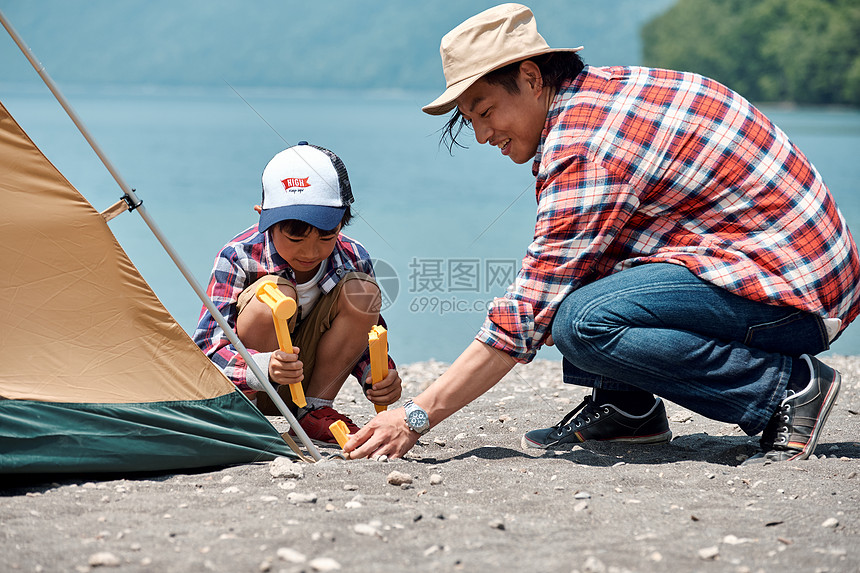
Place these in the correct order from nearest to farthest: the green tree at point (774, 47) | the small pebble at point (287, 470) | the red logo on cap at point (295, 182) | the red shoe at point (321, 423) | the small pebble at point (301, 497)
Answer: the small pebble at point (301, 497)
the small pebble at point (287, 470)
the red logo on cap at point (295, 182)
the red shoe at point (321, 423)
the green tree at point (774, 47)

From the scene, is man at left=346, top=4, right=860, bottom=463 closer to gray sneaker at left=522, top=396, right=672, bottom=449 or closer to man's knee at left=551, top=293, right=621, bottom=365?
man's knee at left=551, top=293, right=621, bottom=365

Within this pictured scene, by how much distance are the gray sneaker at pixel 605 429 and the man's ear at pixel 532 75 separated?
1.18 m

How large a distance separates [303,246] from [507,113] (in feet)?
2.90

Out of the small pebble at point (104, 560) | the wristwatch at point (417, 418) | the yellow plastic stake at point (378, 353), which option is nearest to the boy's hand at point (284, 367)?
the yellow plastic stake at point (378, 353)

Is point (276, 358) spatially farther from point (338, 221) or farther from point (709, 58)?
point (709, 58)

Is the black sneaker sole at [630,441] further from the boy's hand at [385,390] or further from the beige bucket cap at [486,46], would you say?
the beige bucket cap at [486,46]

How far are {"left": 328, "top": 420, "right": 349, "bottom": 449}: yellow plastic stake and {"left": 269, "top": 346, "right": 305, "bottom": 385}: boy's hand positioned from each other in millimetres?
213

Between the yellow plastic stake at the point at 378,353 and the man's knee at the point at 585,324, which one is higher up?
the man's knee at the point at 585,324

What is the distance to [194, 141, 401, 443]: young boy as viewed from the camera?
305cm

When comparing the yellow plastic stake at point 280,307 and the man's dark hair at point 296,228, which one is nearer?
the yellow plastic stake at point 280,307

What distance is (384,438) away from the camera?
8.99 ft

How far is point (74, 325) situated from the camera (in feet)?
8.54

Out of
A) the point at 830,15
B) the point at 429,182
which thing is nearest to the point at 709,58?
the point at 830,15

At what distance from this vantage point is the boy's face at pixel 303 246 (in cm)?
309
